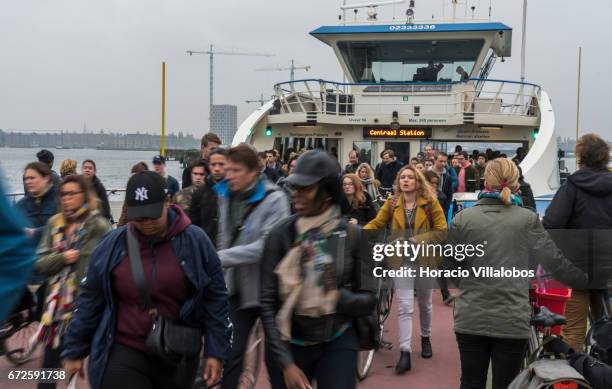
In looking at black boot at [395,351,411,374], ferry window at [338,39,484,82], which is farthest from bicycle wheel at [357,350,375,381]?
ferry window at [338,39,484,82]

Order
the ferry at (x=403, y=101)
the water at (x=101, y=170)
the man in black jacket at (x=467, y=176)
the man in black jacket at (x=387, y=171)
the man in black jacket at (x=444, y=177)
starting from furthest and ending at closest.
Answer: the ferry at (x=403, y=101)
the man in black jacket at (x=467, y=176)
the man in black jacket at (x=387, y=171)
the man in black jacket at (x=444, y=177)
the water at (x=101, y=170)

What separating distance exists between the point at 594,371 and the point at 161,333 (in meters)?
2.39

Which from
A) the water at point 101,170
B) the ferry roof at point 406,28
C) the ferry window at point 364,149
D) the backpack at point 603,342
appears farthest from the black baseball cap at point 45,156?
the ferry roof at point 406,28

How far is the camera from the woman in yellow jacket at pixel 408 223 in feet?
20.6

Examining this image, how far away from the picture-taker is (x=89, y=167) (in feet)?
33.0

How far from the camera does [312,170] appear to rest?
10.7 ft

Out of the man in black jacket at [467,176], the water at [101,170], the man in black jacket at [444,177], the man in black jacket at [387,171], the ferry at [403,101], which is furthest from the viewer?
the ferry at [403,101]

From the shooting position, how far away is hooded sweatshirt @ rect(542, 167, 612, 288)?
5.14 metres

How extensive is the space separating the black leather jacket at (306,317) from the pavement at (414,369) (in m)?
2.68

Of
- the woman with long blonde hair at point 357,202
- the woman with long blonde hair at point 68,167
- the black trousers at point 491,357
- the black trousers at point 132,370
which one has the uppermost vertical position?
the woman with long blonde hair at point 68,167

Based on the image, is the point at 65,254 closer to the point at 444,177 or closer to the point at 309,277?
the point at 309,277

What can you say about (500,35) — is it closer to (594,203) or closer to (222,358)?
(594,203)

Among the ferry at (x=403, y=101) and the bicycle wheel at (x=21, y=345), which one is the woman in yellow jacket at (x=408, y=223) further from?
the ferry at (x=403, y=101)

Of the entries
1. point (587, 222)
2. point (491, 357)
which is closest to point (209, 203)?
point (491, 357)
